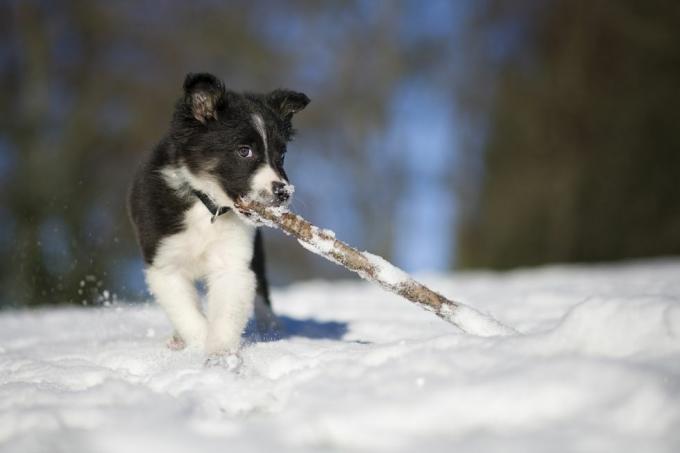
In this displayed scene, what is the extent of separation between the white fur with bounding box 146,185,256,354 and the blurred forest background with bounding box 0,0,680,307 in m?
9.86

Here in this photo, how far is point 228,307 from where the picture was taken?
13.8 ft

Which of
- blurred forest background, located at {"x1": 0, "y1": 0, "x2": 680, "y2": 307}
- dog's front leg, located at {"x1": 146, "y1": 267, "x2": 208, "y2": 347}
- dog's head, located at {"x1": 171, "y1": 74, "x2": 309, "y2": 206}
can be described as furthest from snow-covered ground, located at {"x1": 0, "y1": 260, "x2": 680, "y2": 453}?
blurred forest background, located at {"x1": 0, "y1": 0, "x2": 680, "y2": 307}

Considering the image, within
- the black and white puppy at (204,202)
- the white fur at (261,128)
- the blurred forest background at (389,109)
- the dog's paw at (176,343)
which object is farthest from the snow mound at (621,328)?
the blurred forest background at (389,109)

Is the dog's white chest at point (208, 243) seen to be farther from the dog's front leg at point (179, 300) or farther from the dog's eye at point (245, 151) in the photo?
the dog's eye at point (245, 151)

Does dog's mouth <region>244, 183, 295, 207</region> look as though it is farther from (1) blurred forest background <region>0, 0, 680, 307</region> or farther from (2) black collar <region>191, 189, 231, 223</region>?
(1) blurred forest background <region>0, 0, 680, 307</region>

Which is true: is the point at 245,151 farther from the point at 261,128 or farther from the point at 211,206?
the point at 211,206

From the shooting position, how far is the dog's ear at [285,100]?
483 centimetres

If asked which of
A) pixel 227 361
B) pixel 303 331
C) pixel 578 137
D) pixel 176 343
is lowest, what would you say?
pixel 227 361

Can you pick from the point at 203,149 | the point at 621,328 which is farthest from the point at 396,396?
the point at 203,149

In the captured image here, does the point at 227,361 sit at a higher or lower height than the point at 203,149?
lower

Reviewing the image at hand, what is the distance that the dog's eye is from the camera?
14.3 feet

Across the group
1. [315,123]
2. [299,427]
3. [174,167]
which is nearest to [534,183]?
[315,123]

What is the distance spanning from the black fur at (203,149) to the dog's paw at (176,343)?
0.54 meters

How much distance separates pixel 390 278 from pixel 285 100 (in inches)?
69.9
